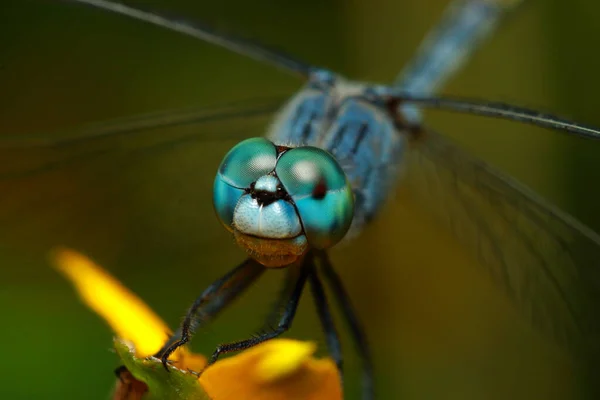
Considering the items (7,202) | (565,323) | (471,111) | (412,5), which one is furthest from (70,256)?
(412,5)

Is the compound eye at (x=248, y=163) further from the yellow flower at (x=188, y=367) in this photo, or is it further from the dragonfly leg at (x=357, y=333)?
the dragonfly leg at (x=357, y=333)

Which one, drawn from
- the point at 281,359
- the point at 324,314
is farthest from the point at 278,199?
the point at 324,314

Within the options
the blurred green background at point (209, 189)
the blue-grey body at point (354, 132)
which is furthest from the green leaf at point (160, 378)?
the blurred green background at point (209, 189)

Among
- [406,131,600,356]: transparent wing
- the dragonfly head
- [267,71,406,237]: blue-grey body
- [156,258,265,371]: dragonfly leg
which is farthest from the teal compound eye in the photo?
[406,131,600,356]: transparent wing

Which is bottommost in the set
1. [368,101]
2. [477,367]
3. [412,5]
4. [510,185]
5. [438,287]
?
[477,367]

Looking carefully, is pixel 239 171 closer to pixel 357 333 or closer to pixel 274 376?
pixel 274 376

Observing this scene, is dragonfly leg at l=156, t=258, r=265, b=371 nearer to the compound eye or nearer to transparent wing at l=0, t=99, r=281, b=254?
the compound eye

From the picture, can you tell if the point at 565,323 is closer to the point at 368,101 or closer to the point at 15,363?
the point at 368,101

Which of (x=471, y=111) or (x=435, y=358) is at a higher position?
(x=471, y=111)
